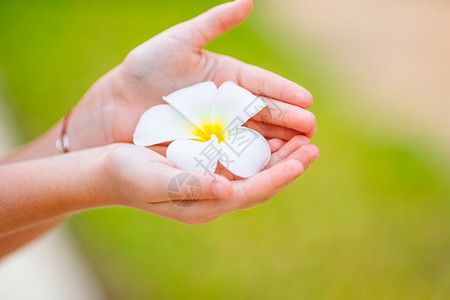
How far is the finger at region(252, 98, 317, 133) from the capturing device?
0.92 metres

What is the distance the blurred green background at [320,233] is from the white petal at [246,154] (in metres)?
0.75

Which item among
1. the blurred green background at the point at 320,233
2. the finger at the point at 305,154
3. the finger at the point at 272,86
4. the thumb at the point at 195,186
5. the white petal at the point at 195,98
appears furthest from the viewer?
the blurred green background at the point at 320,233

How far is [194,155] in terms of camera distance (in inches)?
37.1

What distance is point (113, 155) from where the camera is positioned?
879mm

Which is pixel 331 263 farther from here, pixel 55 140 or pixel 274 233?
pixel 55 140

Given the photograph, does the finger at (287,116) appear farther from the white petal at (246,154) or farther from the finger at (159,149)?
the finger at (159,149)

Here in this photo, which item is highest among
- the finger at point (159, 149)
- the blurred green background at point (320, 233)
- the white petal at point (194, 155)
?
the white petal at point (194, 155)

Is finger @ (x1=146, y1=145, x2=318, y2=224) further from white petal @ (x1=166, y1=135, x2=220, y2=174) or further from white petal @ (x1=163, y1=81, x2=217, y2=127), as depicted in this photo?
white petal @ (x1=163, y1=81, x2=217, y2=127)

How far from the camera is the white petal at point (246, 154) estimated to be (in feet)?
3.02

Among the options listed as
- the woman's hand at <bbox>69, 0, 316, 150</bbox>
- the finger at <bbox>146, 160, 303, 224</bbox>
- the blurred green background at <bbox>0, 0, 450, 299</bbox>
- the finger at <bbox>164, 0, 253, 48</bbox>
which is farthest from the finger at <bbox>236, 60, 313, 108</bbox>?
the blurred green background at <bbox>0, 0, 450, 299</bbox>

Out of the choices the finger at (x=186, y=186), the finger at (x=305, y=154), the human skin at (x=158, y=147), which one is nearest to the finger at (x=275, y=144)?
the human skin at (x=158, y=147)

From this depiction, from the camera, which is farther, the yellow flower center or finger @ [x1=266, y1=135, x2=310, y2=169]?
the yellow flower center

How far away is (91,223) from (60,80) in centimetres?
82

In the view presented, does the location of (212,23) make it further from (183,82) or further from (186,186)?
(186,186)
